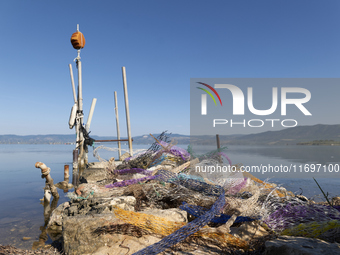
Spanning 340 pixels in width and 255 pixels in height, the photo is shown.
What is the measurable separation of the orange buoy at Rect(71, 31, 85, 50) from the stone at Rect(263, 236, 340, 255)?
42.7 feet

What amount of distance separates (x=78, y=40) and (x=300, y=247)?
13335 mm

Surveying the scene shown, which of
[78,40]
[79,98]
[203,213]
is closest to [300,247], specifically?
[203,213]

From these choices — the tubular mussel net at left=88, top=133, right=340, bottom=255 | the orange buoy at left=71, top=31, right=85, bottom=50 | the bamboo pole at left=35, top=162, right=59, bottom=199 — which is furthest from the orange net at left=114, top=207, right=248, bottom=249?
the orange buoy at left=71, top=31, right=85, bottom=50

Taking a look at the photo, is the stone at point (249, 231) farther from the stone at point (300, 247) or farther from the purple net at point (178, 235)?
the stone at point (300, 247)

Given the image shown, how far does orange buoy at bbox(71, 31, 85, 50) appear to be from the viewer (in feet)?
42.4

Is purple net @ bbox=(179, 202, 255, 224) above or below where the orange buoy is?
below

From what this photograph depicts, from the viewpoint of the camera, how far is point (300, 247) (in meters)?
2.84

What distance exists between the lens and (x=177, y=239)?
3.51 meters

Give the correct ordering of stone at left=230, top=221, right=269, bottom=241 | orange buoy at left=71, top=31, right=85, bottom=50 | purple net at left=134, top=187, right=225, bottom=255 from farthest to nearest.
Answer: orange buoy at left=71, top=31, right=85, bottom=50
stone at left=230, top=221, right=269, bottom=241
purple net at left=134, top=187, right=225, bottom=255

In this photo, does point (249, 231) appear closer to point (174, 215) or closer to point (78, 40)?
point (174, 215)

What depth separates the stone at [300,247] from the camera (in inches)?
108

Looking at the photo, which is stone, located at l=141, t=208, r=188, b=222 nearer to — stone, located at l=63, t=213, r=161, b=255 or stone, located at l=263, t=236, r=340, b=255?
stone, located at l=63, t=213, r=161, b=255

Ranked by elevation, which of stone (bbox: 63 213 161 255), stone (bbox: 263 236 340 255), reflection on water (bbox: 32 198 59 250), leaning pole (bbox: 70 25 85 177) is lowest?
reflection on water (bbox: 32 198 59 250)

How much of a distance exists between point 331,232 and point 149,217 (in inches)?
104
